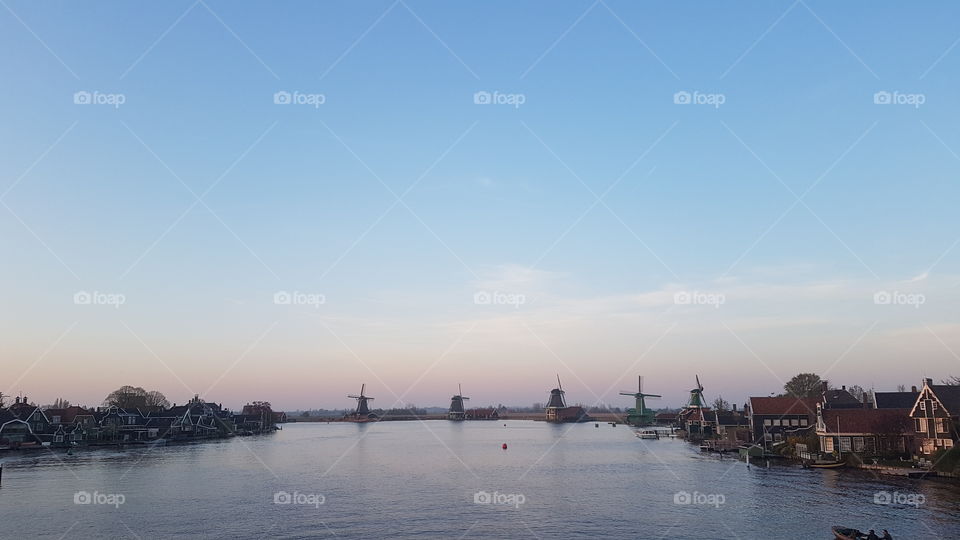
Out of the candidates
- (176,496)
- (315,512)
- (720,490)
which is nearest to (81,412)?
(176,496)

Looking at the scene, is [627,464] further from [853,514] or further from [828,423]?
[853,514]

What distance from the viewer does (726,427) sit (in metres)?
129

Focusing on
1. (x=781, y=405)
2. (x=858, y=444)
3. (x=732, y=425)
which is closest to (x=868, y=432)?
(x=858, y=444)

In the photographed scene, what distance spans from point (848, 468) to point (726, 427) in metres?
51.7

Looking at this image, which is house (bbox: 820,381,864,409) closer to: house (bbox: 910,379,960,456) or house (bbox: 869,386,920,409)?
house (bbox: 869,386,920,409)

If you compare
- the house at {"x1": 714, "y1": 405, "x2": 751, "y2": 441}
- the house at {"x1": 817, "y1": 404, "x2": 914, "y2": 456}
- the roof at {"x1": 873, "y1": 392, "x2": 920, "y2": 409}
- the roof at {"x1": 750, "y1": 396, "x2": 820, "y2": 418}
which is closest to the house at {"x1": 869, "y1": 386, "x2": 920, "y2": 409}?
the roof at {"x1": 873, "y1": 392, "x2": 920, "y2": 409}

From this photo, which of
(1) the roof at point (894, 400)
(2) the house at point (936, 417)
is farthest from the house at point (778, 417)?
(2) the house at point (936, 417)

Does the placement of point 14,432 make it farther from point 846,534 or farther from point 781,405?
point 781,405

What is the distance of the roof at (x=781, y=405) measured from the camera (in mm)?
108062

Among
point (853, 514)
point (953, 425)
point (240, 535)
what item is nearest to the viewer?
point (240, 535)

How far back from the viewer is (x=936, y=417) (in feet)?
→ 237

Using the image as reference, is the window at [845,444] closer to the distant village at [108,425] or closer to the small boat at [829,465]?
the small boat at [829,465]

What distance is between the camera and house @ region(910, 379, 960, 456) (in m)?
71.2

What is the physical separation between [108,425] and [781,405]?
442 feet
